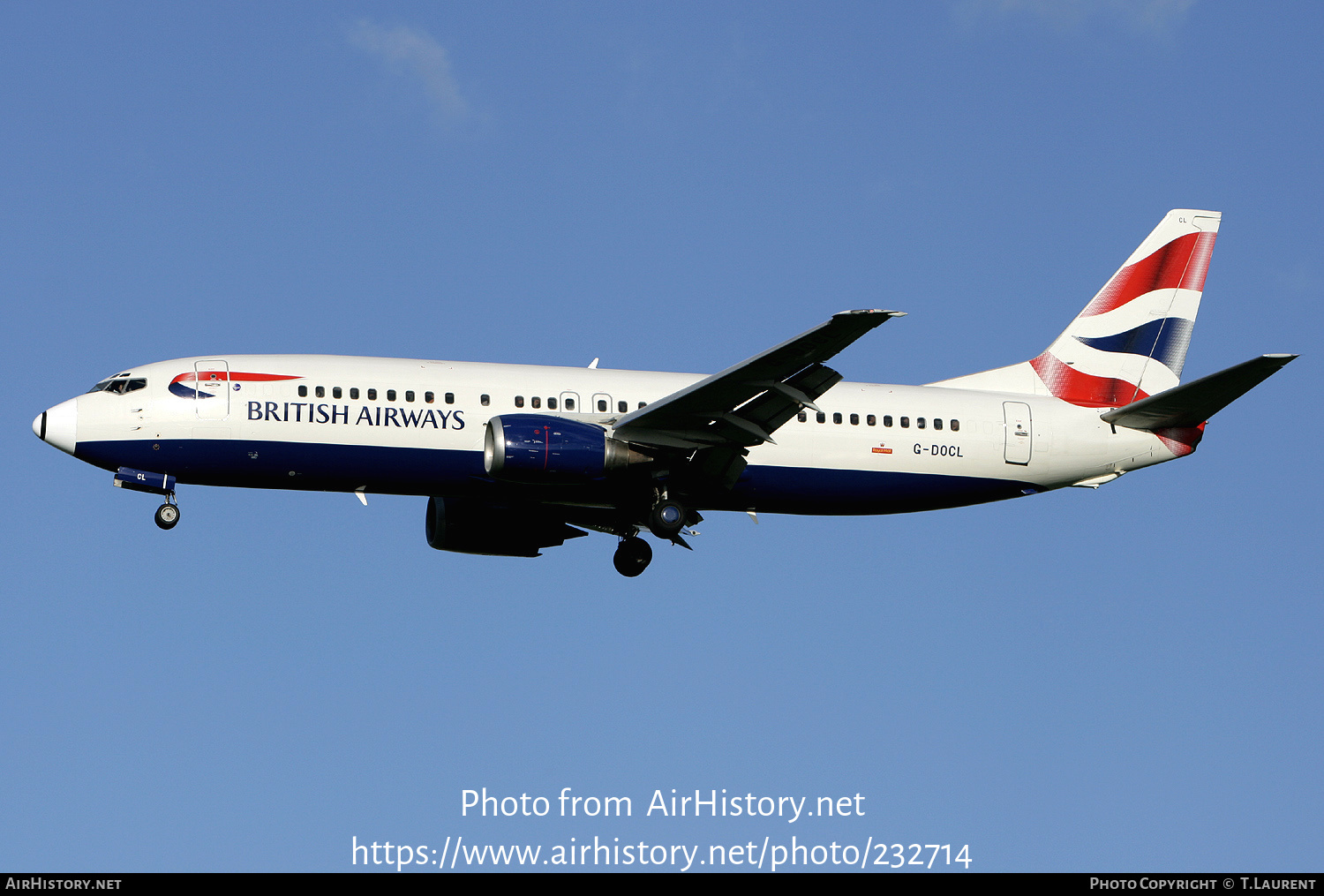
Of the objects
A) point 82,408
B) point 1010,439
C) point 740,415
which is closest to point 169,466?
point 82,408

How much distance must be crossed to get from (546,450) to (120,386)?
9.50 meters

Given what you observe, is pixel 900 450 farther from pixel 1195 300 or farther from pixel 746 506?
pixel 1195 300

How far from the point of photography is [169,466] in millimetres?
33719

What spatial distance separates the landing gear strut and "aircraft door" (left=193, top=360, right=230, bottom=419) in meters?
2.09

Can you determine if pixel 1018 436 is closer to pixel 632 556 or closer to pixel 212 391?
pixel 632 556

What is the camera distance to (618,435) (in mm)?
34031

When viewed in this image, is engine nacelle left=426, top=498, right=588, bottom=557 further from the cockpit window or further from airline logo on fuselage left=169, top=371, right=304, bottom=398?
the cockpit window

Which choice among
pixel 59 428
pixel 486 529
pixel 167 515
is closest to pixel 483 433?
pixel 486 529

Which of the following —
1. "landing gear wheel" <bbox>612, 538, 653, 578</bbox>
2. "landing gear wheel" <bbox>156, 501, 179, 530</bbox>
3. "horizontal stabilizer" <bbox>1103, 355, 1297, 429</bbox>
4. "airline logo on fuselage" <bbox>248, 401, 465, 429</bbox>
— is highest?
"horizontal stabilizer" <bbox>1103, 355, 1297, 429</bbox>

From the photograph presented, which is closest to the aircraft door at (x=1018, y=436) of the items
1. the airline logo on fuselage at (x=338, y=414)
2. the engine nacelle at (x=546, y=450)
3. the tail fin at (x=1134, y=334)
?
the tail fin at (x=1134, y=334)

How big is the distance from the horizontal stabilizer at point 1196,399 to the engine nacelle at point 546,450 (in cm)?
1279

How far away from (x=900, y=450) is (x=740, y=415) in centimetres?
504

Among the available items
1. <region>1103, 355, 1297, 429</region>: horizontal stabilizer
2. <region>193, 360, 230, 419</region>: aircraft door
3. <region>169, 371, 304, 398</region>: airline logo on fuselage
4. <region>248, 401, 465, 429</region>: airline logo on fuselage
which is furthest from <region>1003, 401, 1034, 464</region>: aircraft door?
<region>193, 360, 230, 419</region>: aircraft door

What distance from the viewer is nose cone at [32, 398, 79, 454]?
33.5 metres
